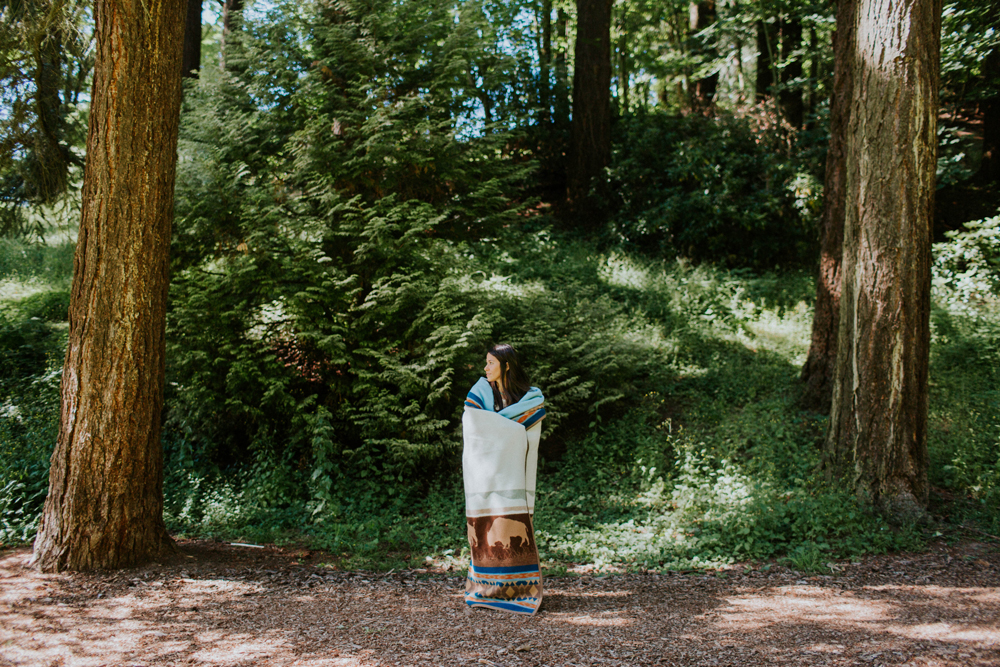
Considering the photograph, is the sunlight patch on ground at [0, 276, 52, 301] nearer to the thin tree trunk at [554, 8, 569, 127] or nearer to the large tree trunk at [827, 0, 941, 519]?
the thin tree trunk at [554, 8, 569, 127]

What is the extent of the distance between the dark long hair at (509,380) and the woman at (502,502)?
0.11ft

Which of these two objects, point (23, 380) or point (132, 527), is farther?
point (23, 380)

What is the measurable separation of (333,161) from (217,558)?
5105 millimetres

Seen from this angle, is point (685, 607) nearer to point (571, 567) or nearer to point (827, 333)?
point (571, 567)

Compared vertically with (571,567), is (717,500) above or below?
above

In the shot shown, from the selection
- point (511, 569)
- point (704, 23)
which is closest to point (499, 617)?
point (511, 569)

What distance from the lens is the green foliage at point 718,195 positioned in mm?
12469

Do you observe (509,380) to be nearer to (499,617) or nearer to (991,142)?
(499,617)

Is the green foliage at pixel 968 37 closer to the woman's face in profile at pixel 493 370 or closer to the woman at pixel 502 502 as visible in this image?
the woman's face in profile at pixel 493 370


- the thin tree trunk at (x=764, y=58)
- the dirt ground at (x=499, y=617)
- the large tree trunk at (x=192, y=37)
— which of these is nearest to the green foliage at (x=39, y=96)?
the large tree trunk at (x=192, y=37)

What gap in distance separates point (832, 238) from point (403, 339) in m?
5.67

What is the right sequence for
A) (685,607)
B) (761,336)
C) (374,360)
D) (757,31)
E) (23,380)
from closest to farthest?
(685,607)
(374,360)
(23,380)
(761,336)
(757,31)

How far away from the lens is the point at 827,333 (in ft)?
27.1

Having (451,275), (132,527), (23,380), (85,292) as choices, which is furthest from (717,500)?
(23,380)
